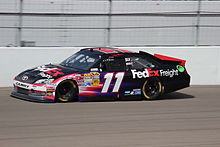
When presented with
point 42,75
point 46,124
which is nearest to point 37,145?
point 46,124

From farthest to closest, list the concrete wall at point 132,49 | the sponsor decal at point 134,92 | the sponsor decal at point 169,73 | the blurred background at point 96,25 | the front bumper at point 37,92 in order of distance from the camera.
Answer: the blurred background at point 96,25 < the concrete wall at point 132,49 < the sponsor decal at point 169,73 < the sponsor decal at point 134,92 < the front bumper at point 37,92

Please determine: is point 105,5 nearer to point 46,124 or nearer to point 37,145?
point 46,124

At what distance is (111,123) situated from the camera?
8.48 metres

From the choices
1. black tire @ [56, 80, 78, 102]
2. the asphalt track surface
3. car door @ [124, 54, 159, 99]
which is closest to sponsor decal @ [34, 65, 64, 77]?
black tire @ [56, 80, 78, 102]

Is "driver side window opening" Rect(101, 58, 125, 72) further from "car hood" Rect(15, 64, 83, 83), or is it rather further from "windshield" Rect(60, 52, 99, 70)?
"car hood" Rect(15, 64, 83, 83)

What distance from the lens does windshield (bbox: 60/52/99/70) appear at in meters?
10.7

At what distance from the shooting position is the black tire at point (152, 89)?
1120 centimetres

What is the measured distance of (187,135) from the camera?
7703 millimetres

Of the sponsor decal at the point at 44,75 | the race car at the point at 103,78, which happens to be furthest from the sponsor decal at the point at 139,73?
the sponsor decal at the point at 44,75

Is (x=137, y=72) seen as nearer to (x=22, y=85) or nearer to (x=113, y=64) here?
(x=113, y=64)

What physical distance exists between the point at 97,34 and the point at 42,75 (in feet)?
13.0

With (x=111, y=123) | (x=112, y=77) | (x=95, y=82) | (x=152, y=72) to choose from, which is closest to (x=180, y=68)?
(x=152, y=72)

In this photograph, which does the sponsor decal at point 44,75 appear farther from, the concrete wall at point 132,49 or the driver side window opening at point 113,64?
the concrete wall at point 132,49

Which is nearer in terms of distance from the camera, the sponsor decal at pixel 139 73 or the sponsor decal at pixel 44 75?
the sponsor decal at pixel 44 75
